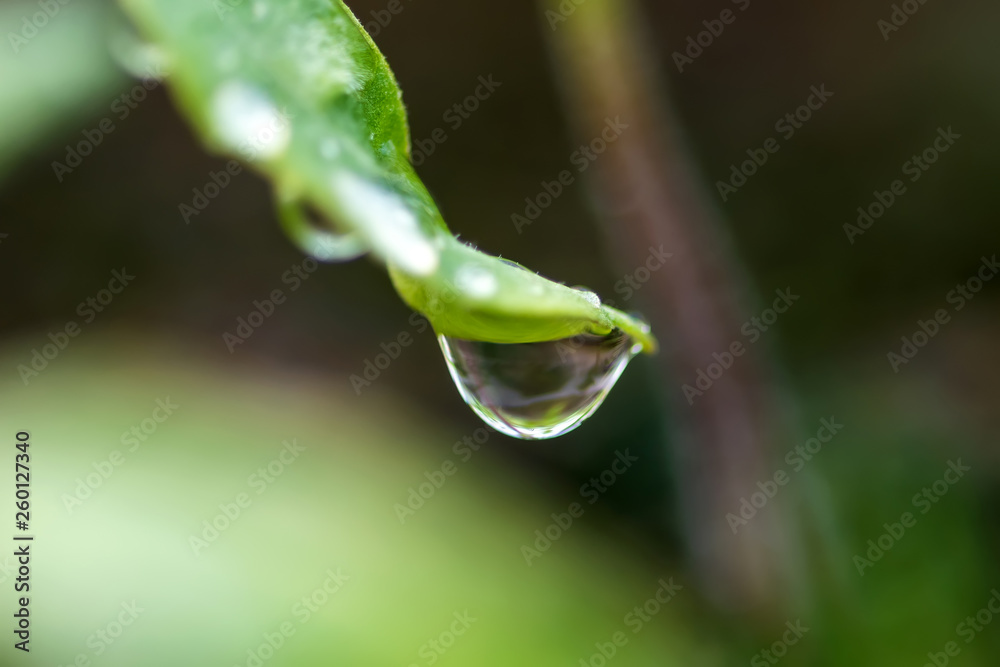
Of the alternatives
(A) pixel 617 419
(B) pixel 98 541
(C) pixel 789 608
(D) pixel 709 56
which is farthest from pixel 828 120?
(B) pixel 98 541

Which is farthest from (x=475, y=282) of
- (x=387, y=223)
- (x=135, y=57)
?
(x=135, y=57)

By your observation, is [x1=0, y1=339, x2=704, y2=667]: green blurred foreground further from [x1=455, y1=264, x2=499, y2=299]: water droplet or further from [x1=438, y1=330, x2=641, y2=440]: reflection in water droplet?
[x1=455, y1=264, x2=499, y2=299]: water droplet

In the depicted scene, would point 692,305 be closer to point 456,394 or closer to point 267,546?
point 267,546

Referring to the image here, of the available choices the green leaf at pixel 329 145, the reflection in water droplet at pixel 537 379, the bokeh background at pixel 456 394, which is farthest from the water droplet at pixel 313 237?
the bokeh background at pixel 456 394

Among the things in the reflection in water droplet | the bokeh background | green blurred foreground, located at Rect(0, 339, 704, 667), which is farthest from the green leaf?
green blurred foreground, located at Rect(0, 339, 704, 667)

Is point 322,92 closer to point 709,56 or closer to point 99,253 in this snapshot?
point 709,56

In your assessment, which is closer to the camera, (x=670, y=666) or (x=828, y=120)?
(x=670, y=666)
